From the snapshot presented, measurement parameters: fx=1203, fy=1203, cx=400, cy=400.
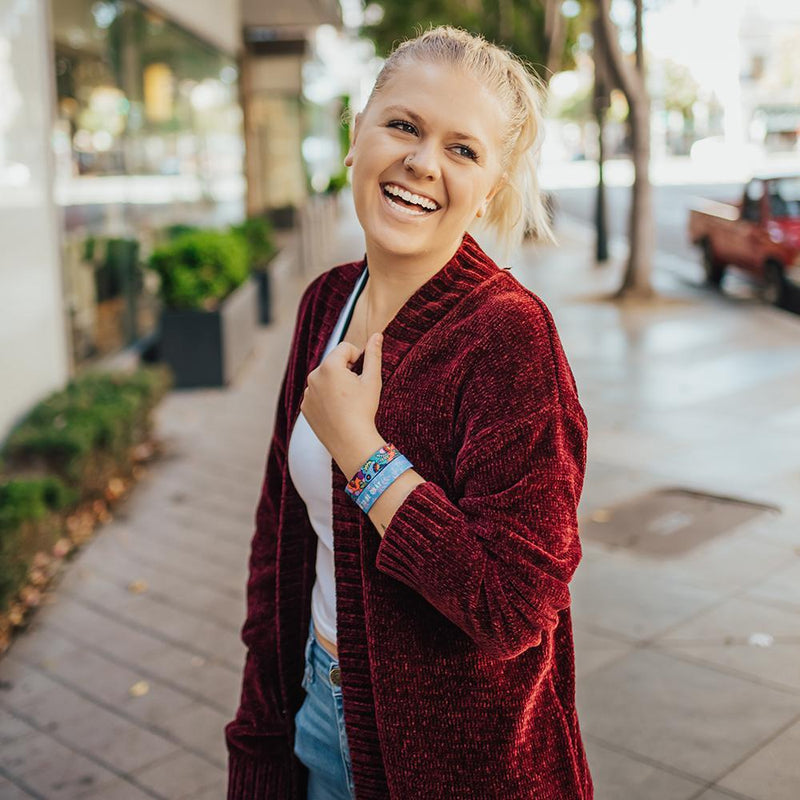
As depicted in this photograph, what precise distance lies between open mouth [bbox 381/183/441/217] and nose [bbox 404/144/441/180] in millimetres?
40

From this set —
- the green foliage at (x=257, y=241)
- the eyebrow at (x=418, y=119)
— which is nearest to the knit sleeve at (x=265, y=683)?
the eyebrow at (x=418, y=119)

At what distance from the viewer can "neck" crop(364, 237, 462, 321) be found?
1.91 metres

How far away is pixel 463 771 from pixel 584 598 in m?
3.65

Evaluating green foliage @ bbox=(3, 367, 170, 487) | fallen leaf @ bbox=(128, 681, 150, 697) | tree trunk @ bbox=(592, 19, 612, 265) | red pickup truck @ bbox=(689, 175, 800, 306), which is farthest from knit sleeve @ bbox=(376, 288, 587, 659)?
tree trunk @ bbox=(592, 19, 612, 265)

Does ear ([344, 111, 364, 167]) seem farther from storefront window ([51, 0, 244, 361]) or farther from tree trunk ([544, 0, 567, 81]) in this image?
tree trunk ([544, 0, 567, 81])

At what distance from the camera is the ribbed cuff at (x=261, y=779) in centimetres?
220

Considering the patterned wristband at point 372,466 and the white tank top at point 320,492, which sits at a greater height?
the patterned wristband at point 372,466

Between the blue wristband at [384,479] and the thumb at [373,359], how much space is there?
144mm

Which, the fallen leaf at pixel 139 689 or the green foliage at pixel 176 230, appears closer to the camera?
the fallen leaf at pixel 139 689

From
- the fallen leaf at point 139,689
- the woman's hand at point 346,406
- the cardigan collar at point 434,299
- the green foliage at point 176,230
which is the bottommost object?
the fallen leaf at point 139,689

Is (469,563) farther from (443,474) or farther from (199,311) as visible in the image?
(199,311)

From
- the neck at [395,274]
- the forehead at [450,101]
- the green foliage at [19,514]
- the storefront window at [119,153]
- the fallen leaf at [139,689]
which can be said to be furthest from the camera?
the storefront window at [119,153]

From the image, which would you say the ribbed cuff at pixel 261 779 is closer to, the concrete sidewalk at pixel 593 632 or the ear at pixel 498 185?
the ear at pixel 498 185

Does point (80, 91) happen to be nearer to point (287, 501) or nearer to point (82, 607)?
point (82, 607)
